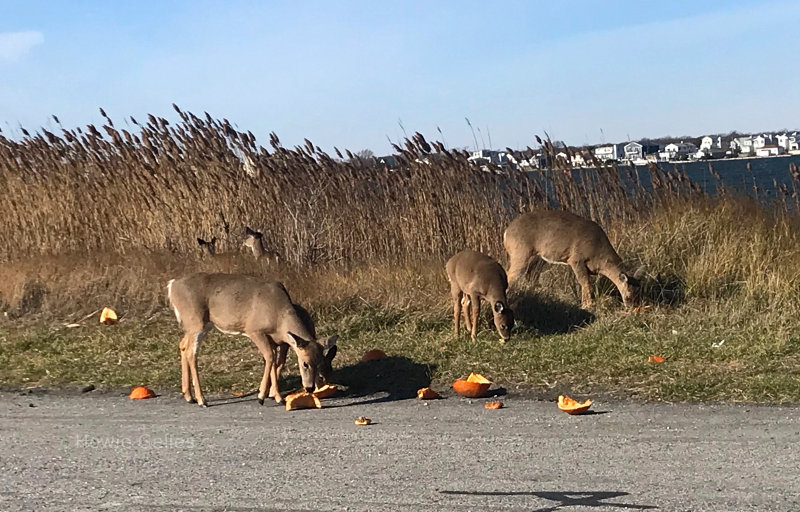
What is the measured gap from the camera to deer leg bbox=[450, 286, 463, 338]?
11.3 metres

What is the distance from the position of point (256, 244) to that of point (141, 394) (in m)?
5.00

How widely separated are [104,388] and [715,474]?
5859mm

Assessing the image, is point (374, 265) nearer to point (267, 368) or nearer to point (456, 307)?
point (456, 307)

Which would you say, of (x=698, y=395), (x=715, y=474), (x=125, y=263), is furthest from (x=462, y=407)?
(x=125, y=263)

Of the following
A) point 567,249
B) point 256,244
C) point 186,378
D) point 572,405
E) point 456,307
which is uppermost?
point 256,244

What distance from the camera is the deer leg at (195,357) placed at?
29.6 ft

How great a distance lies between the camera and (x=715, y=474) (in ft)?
19.9

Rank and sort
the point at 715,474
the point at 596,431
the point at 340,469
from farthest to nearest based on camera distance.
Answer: the point at 596,431 → the point at 340,469 → the point at 715,474

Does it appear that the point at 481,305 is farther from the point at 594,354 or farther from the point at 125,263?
the point at 125,263

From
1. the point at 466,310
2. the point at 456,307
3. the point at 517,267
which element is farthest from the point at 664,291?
the point at 456,307

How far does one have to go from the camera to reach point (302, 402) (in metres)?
8.66

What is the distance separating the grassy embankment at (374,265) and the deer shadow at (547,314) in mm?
25

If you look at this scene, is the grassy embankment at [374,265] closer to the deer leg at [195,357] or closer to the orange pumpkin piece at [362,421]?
the deer leg at [195,357]

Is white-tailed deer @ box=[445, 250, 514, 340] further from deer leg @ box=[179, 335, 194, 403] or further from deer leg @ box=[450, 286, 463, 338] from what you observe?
deer leg @ box=[179, 335, 194, 403]
